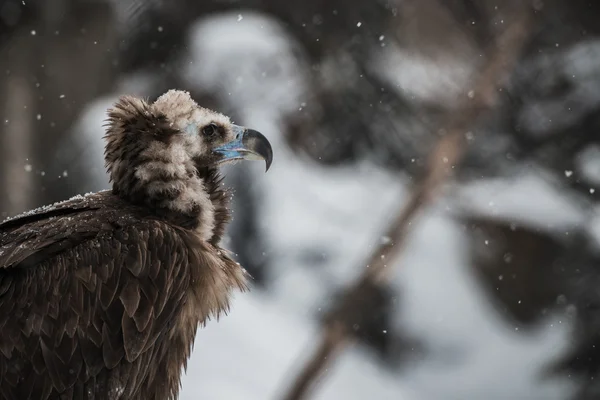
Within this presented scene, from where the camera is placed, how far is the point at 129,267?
123 inches

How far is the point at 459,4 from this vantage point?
25.3ft

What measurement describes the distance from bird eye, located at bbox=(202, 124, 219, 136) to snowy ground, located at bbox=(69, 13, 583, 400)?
3.99 meters

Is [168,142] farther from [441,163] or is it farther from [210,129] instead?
[441,163]

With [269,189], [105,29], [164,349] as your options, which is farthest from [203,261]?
[105,29]

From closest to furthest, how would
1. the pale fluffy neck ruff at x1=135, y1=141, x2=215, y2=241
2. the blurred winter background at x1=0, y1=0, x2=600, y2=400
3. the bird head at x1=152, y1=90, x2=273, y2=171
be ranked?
the pale fluffy neck ruff at x1=135, y1=141, x2=215, y2=241
the bird head at x1=152, y1=90, x2=273, y2=171
the blurred winter background at x1=0, y1=0, x2=600, y2=400

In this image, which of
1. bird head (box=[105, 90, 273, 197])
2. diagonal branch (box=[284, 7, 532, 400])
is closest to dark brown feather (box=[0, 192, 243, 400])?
bird head (box=[105, 90, 273, 197])

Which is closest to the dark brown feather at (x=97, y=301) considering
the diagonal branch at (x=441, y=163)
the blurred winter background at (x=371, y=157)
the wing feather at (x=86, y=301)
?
the wing feather at (x=86, y=301)

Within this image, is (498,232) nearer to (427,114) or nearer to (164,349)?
(427,114)

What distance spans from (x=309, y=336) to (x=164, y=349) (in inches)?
185

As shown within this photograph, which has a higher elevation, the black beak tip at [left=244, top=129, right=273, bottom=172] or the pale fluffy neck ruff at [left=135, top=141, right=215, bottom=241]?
the black beak tip at [left=244, top=129, right=273, bottom=172]

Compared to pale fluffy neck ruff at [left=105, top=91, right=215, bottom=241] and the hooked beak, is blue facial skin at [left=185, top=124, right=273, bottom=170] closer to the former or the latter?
the hooked beak

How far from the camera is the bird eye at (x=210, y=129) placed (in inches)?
138

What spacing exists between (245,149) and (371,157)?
4.56m

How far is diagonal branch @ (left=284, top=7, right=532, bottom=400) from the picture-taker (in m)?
7.64
